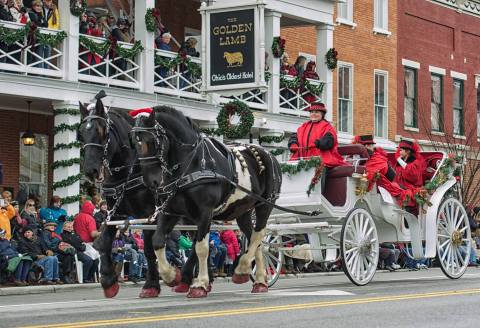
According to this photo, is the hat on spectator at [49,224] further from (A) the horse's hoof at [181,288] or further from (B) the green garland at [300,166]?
(A) the horse's hoof at [181,288]

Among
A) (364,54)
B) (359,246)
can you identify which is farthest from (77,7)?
(364,54)

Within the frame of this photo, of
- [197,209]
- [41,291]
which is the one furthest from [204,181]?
[41,291]

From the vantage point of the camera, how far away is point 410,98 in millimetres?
41281

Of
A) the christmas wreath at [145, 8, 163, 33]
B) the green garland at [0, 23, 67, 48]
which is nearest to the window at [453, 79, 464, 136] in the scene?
the christmas wreath at [145, 8, 163, 33]

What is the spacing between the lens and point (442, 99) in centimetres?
4275

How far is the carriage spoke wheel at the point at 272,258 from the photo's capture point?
57.2 ft

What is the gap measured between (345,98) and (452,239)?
61.5ft

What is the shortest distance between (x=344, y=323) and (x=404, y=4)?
30957mm

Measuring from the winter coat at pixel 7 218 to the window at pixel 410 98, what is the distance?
2185 cm

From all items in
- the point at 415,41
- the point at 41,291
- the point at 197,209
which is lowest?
the point at 41,291

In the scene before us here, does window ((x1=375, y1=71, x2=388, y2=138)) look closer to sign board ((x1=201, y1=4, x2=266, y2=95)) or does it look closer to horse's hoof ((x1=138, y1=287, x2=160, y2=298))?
sign board ((x1=201, y1=4, x2=266, y2=95))

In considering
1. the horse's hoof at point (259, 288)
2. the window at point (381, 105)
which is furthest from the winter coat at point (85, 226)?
the window at point (381, 105)

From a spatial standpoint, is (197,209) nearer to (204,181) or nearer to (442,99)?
(204,181)

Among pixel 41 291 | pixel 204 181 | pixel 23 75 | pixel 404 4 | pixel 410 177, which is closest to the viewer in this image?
pixel 204 181
